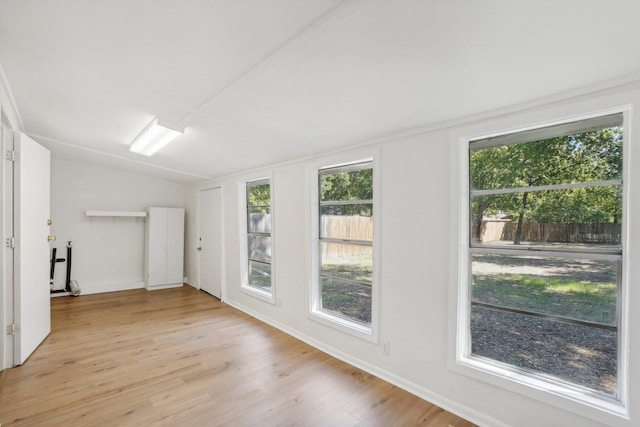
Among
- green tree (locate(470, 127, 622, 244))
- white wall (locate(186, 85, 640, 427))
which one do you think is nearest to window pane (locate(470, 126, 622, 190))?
green tree (locate(470, 127, 622, 244))

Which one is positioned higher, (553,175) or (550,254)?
(553,175)

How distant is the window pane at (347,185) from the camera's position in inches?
117

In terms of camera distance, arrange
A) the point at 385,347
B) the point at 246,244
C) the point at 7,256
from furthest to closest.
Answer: the point at 246,244
the point at 7,256
the point at 385,347

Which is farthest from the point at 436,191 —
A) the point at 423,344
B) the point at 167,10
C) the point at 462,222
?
the point at 167,10

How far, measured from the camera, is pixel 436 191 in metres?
2.28

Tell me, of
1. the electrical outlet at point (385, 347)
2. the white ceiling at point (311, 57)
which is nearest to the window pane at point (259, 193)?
the white ceiling at point (311, 57)

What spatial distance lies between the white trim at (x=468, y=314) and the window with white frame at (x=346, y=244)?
871 mm

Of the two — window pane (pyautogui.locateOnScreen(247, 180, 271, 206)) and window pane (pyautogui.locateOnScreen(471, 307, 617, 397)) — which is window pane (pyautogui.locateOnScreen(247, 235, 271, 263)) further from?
window pane (pyautogui.locateOnScreen(471, 307, 617, 397))

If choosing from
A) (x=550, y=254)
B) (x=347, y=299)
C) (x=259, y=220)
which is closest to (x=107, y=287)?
(x=259, y=220)

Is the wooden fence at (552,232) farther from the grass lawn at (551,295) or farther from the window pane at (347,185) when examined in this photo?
the window pane at (347,185)

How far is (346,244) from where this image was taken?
317 centimetres

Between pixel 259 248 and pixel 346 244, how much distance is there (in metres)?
1.78

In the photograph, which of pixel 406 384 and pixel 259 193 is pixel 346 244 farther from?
pixel 259 193

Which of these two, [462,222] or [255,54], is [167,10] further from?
[462,222]
